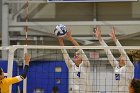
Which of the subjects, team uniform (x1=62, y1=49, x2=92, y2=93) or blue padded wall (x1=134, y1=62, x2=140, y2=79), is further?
blue padded wall (x1=134, y1=62, x2=140, y2=79)

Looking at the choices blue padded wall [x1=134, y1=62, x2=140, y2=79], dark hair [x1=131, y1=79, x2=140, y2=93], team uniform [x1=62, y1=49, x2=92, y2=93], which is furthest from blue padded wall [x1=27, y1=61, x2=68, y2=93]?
dark hair [x1=131, y1=79, x2=140, y2=93]

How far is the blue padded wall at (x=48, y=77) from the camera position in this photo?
8359 mm

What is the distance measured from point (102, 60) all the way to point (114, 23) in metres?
1.25

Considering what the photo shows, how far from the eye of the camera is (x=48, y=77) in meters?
8.55

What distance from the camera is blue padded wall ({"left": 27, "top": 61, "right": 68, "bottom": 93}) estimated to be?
836 centimetres

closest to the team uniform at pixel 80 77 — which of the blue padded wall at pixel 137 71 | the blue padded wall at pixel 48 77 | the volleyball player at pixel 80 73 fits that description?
the volleyball player at pixel 80 73

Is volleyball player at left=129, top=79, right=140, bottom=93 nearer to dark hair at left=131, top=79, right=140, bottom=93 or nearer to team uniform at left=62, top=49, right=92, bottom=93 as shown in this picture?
dark hair at left=131, top=79, right=140, bottom=93

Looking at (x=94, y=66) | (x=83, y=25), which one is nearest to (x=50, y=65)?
(x=94, y=66)

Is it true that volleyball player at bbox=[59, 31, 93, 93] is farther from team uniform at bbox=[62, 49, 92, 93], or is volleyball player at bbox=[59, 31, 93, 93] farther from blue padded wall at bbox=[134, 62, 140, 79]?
blue padded wall at bbox=[134, 62, 140, 79]

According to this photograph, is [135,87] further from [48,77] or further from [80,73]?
[48,77]

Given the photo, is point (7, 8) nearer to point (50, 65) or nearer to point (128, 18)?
point (50, 65)

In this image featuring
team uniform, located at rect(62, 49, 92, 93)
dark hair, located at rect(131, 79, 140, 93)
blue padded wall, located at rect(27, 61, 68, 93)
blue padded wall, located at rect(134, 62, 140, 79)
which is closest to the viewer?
dark hair, located at rect(131, 79, 140, 93)

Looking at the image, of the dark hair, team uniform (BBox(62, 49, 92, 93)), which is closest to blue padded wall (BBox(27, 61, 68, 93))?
team uniform (BBox(62, 49, 92, 93))

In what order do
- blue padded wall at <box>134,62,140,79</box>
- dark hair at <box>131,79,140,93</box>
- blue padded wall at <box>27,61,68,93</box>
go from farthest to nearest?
blue padded wall at <box>27,61,68,93</box> < blue padded wall at <box>134,62,140,79</box> < dark hair at <box>131,79,140,93</box>
